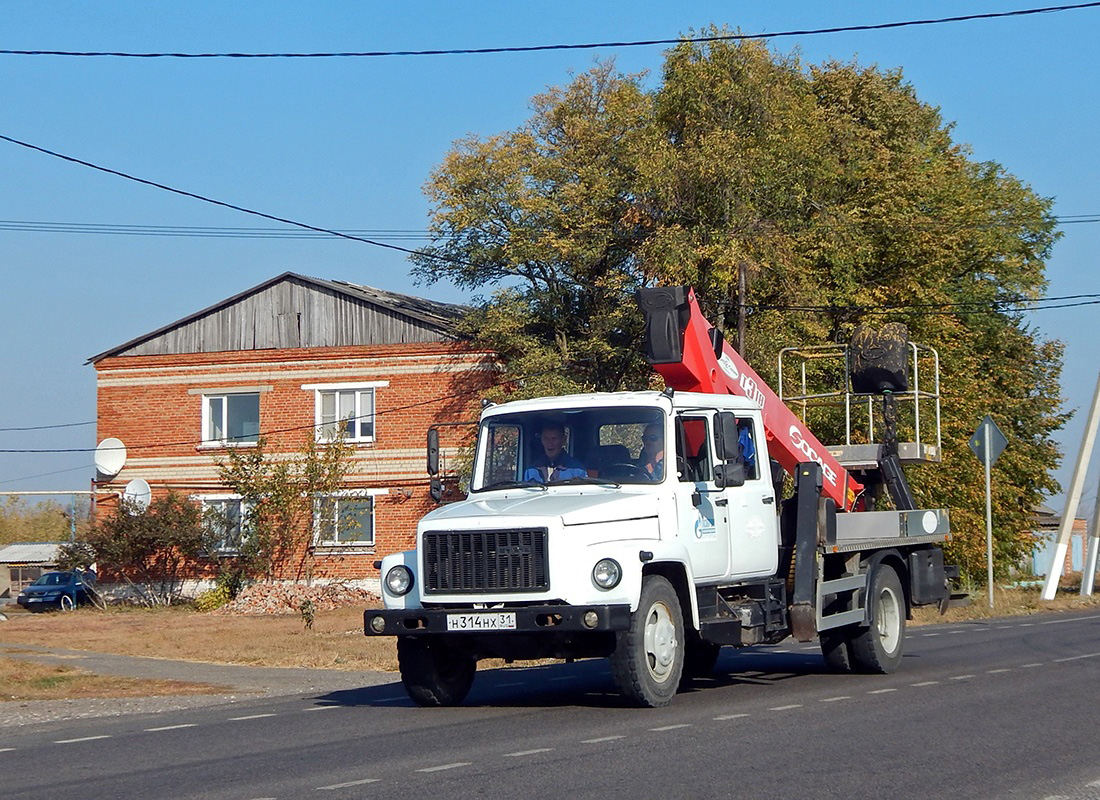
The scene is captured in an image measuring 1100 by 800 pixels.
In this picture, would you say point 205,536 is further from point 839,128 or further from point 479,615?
point 479,615

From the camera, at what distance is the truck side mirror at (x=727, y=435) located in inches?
485

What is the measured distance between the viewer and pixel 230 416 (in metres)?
42.9

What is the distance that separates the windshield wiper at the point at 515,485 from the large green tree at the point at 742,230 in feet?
67.0

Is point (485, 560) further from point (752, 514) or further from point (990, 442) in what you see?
point (990, 442)

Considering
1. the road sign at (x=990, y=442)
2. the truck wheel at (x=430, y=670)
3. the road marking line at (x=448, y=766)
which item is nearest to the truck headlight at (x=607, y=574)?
the truck wheel at (x=430, y=670)

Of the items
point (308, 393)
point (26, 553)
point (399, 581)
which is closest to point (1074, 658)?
point (399, 581)

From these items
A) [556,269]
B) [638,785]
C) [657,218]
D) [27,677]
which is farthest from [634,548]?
[556,269]

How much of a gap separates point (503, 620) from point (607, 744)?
1.90 m

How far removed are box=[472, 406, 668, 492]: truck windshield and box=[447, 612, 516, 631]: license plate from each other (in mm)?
1625

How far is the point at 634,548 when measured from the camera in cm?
1136

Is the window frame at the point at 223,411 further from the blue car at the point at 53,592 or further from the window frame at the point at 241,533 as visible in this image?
the blue car at the point at 53,592

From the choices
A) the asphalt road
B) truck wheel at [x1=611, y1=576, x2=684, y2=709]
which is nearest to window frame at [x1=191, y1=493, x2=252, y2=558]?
the asphalt road

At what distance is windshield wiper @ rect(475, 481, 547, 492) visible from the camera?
1243cm

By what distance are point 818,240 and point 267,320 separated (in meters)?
16.7
